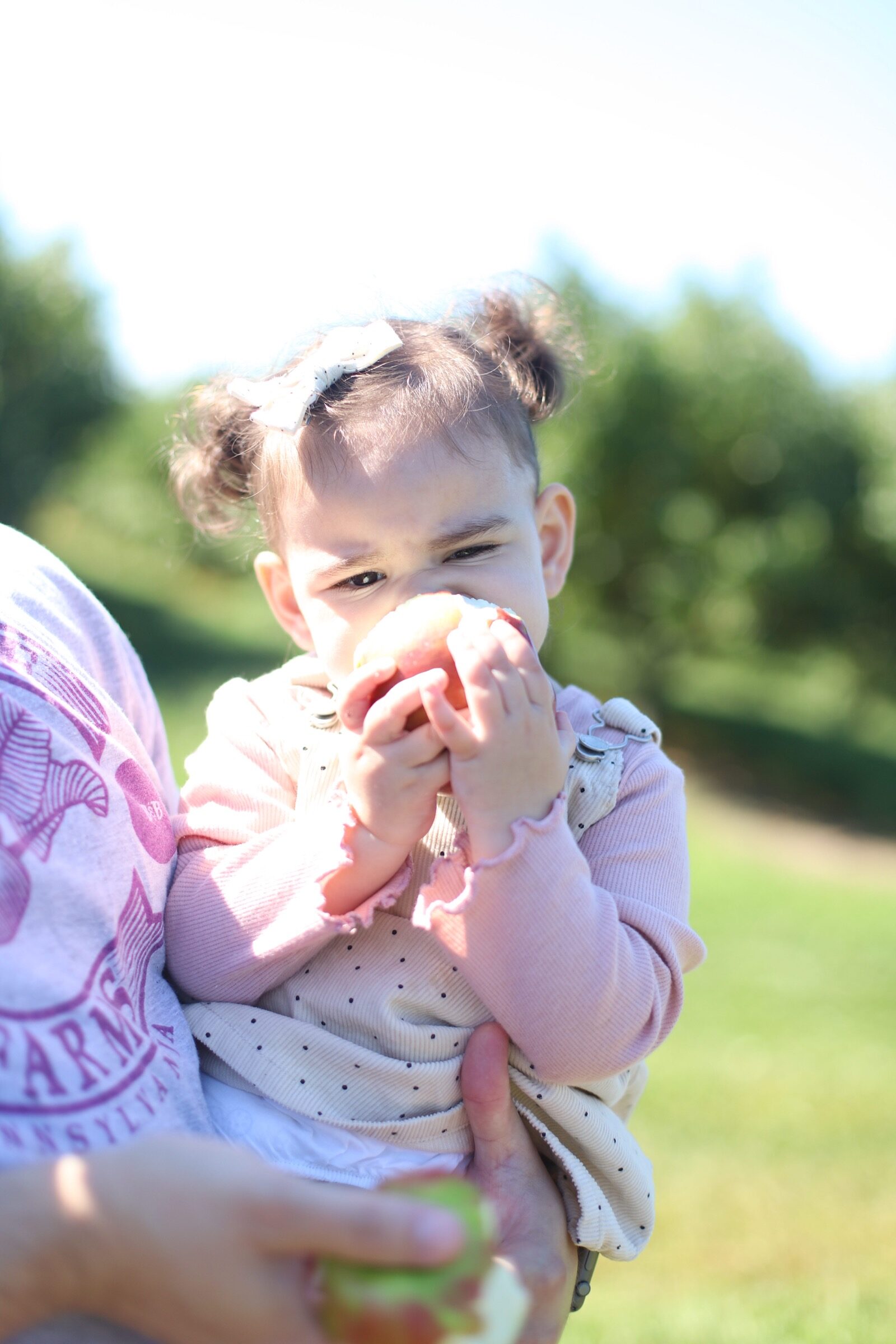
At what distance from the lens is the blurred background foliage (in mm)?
17078

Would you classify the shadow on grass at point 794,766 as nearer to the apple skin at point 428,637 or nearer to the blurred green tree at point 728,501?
the blurred green tree at point 728,501

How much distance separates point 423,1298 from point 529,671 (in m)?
0.82

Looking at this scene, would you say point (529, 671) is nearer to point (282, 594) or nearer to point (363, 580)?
point (363, 580)

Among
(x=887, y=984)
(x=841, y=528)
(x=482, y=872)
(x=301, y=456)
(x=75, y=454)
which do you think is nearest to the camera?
(x=482, y=872)

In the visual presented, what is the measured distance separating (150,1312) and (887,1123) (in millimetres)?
7053

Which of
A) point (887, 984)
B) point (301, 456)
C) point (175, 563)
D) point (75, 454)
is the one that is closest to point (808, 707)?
point (887, 984)

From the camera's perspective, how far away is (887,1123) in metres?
7.06

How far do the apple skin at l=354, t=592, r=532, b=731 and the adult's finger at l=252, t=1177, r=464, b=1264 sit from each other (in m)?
0.73

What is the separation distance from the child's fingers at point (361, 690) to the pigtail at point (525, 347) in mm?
777

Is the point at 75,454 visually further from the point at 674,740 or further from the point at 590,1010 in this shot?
the point at 590,1010

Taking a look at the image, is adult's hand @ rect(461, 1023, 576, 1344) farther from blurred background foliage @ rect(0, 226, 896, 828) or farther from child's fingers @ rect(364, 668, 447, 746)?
blurred background foliage @ rect(0, 226, 896, 828)

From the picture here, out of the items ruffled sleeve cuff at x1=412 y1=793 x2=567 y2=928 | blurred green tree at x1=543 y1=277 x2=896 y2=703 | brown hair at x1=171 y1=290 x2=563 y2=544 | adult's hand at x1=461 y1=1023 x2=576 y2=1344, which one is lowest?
blurred green tree at x1=543 y1=277 x2=896 y2=703

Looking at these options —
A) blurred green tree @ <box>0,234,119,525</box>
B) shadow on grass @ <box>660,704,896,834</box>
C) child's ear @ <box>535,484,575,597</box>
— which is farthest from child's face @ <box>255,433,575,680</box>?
shadow on grass @ <box>660,704,896,834</box>

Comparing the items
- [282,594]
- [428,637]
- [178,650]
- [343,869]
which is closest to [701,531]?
[178,650]
